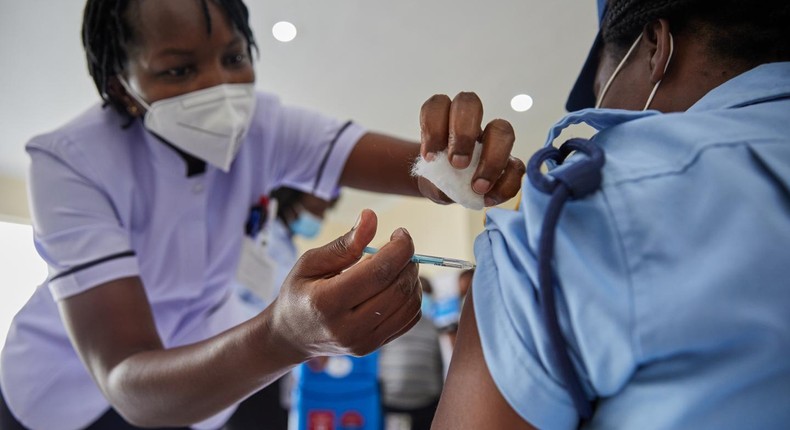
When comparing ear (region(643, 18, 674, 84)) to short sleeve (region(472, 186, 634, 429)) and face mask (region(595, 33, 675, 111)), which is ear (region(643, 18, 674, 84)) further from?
short sleeve (region(472, 186, 634, 429))

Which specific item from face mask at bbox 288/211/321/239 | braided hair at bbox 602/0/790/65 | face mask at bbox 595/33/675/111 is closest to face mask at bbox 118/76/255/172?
face mask at bbox 595/33/675/111

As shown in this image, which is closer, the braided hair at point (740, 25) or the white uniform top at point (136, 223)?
the braided hair at point (740, 25)

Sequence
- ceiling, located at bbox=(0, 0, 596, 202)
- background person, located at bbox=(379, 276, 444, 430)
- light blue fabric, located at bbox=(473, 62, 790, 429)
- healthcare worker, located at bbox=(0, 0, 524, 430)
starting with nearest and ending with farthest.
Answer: light blue fabric, located at bbox=(473, 62, 790, 429) < healthcare worker, located at bbox=(0, 0, 524, 430) < ceiling, located at bbox=(0, 0, 596, 202) < background person, located at bbox=(379, 276, 444, 430)

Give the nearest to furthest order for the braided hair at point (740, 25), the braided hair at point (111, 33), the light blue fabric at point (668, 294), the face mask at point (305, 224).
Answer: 1. the light blue fabric at point (668, 294)
2. the braided hair at point (740, 25)
3. the braided hair at point (111, 33)
4. the face mask at point (305, 224)

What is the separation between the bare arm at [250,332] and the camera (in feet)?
1.99

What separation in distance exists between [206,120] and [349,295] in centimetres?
70

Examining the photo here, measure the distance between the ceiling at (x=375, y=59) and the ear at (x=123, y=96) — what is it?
0.16m

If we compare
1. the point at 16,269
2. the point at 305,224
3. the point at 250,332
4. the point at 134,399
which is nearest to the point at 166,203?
the point at 16,269

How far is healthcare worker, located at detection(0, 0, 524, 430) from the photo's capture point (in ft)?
2.67

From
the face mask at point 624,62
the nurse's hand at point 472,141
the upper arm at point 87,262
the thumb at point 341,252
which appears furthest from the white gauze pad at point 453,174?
the upper arm at point 87,262

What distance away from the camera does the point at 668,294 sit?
1.57 feet

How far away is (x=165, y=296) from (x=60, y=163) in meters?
0.30

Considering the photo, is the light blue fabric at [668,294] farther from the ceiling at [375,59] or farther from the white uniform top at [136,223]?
the white uniform top at [136,223]

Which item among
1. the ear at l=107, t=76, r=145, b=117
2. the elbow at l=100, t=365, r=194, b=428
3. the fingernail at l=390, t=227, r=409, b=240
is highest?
the ear at l=107, t=76, r=145, b=117
